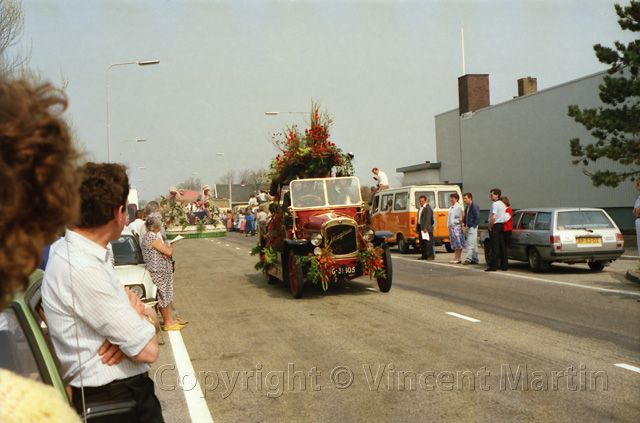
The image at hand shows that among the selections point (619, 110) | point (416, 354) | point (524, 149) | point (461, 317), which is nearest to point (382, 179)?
point (461, 317)

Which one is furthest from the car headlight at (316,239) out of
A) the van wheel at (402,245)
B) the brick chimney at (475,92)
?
the brick chimney at (475,92)

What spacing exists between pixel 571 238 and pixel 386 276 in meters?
5.19

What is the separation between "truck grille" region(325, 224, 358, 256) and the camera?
1219cm

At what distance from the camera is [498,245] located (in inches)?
634

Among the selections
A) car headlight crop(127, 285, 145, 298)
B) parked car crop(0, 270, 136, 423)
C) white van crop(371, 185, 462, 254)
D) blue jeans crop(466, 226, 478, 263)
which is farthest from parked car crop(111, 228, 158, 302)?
white van crop(371, 185, 462, 254)

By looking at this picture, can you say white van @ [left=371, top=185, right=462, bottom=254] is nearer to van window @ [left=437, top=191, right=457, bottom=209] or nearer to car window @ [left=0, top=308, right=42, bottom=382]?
van window @ [left=437, top=191, right=457, bottom=209]

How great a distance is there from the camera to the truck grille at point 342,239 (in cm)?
1219

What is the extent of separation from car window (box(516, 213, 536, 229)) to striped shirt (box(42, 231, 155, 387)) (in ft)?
48.2

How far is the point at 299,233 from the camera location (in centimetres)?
1302

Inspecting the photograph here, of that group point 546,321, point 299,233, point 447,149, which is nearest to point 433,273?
point 299,233

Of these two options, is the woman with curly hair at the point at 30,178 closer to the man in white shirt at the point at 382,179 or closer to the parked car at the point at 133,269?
the parked car at the point at 133,269

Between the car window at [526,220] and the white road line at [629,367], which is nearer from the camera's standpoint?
the white road line at [629,367]

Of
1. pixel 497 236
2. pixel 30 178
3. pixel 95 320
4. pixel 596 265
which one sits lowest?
pixel 596 265

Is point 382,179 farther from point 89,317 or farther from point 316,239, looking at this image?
point 89,317
